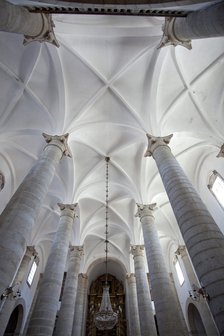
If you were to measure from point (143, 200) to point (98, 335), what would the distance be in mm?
12693

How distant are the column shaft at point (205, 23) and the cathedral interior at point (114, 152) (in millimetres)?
166

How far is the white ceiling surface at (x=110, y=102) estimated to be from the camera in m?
10.1

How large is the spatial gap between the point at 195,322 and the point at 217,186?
32.8ft

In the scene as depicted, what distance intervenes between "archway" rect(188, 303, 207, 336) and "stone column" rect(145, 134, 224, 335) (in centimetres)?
1278

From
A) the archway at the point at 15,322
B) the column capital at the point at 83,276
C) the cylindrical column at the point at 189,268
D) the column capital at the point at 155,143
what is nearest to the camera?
the column capital at the point at 155,143

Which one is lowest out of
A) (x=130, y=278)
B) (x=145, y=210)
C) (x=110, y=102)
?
(x=145, y=210)

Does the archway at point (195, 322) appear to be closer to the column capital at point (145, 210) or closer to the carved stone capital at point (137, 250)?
the carved stone capital at point (137, 250)

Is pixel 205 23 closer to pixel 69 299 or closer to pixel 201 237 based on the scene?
pixel 201 237

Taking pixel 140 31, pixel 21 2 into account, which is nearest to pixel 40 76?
pixel 140 31

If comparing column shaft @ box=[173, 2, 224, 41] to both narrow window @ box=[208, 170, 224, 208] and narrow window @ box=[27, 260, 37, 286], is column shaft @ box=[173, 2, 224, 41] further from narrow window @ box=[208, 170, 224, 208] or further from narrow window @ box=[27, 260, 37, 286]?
narrow window @ box=[27, 260, 37, 286]

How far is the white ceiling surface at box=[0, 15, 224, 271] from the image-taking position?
1006 cm

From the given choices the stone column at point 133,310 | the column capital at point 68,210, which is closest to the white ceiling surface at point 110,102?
the column capital at point 68,210

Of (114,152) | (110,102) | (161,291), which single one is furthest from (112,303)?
(110,102)

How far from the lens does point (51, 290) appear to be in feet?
26.9
